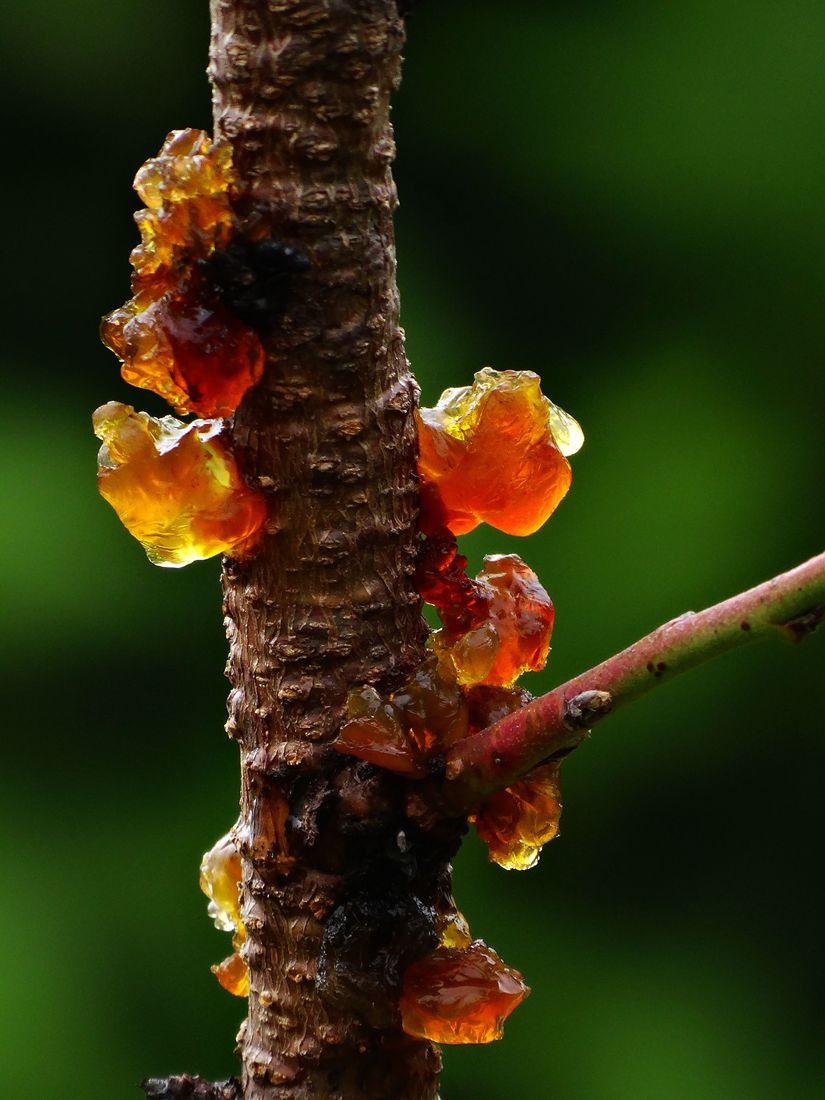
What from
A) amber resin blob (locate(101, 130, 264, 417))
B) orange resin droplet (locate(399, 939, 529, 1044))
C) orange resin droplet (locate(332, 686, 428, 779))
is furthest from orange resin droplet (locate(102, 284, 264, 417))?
orange resin droplet (locate(399, 939, 529, 1044))

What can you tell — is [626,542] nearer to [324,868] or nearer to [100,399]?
[100,399]

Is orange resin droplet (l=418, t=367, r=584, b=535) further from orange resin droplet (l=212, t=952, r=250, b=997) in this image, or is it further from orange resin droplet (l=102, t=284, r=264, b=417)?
orange resin droplet (l=212, t=952, r=250, b=997)

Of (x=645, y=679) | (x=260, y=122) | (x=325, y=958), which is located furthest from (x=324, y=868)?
(x=260, y=122)

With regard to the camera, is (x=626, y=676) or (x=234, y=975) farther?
(x=234, y=975)

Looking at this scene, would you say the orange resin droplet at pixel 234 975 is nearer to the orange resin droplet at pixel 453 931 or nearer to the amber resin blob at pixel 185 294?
the orange resin droplet at pixel 453 931

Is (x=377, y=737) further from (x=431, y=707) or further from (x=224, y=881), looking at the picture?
(x=224, y=881)

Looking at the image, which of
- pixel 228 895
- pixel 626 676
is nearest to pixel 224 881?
pixel 228 895
